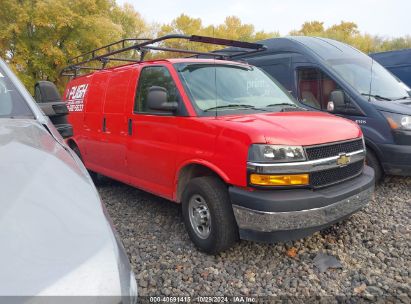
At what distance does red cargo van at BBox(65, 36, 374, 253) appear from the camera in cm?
287

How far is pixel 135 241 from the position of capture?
367 centimetres

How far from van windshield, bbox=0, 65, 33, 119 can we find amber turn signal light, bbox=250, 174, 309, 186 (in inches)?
71.0

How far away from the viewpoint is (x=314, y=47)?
6273 mm

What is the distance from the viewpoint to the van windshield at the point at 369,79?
5.51 meters

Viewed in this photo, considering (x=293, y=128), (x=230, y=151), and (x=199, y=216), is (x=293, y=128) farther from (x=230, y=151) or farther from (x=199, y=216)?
(x=199, y=216)

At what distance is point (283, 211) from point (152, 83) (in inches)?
90.8

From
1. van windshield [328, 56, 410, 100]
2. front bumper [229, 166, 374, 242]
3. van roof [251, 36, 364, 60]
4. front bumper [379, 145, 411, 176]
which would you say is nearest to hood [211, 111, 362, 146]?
front bumper [229, 166, 374, 242]

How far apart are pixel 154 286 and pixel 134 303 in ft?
5.58

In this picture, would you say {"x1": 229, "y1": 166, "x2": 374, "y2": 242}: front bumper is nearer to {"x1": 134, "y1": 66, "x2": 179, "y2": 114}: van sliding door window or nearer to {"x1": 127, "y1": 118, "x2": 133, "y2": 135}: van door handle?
{"x1": 134, "y1": 66, "x2": 179, "y2": 114}: van sliding door window

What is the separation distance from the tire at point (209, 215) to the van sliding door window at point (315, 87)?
11.3ft

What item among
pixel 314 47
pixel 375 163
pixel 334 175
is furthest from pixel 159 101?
pixel 314 47

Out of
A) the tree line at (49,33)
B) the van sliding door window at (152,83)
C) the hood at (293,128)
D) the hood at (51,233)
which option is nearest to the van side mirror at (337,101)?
the hood at (293,128)

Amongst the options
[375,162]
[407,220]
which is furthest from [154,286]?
[375,162]

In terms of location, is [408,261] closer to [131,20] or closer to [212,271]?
[212,271]
